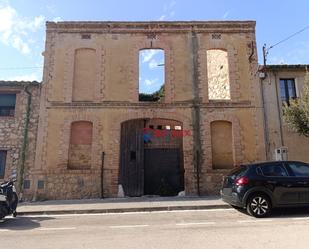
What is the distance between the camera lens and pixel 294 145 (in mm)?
12992

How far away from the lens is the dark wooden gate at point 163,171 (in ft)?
43.0

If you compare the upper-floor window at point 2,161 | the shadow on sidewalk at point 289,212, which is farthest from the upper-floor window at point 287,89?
the upper-floor window at point 2,161

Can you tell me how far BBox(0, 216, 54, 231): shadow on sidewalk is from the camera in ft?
23.2

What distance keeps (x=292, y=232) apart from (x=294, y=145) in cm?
814

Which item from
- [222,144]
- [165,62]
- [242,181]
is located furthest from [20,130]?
[242,181]

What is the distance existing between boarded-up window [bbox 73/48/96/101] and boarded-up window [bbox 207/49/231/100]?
6017 millimetres

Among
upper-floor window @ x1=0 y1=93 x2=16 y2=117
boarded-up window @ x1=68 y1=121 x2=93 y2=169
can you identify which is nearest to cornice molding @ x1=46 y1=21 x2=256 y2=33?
upper-floor window @ x1=0 y1=93 x2=16 y2=117

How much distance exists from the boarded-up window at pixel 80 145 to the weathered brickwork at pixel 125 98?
0.15ft

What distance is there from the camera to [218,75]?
14797mm

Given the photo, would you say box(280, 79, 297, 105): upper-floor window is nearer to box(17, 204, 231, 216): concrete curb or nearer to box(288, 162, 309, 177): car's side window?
box(288, 162, 309, 177): car's side window

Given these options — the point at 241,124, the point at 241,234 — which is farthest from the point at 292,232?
the point at 241,124

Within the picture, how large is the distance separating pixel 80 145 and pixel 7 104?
13.0 feet

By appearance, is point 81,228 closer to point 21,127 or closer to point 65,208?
point 65,208

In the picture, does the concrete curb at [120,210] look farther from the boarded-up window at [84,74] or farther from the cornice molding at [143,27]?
the cornice molding at [143,27]
